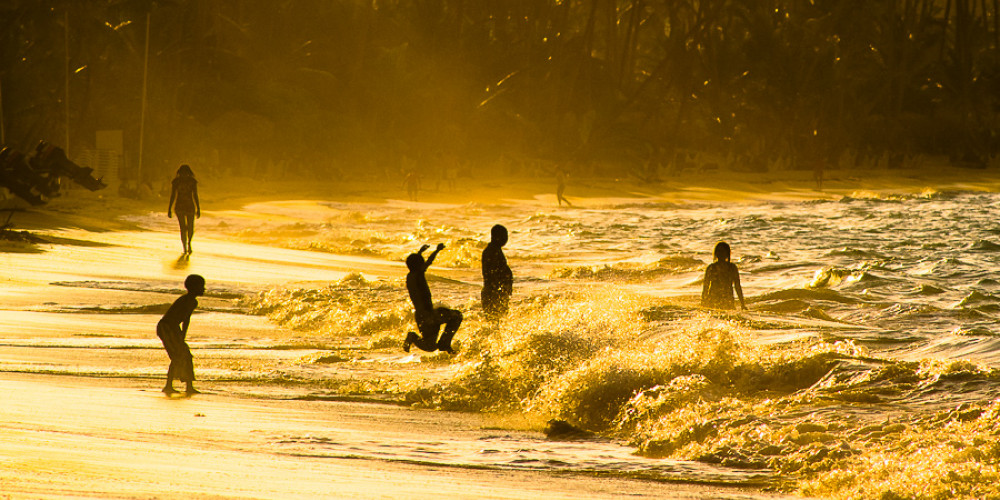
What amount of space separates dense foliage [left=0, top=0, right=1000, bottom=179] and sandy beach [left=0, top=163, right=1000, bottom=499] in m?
31.2

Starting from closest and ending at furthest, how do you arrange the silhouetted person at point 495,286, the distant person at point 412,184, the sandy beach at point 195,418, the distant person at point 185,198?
the sandy beach at point 195,418 < the silhouetted person at point 495,286 < the distant person at point 185,198 < the distant person at point 412,184

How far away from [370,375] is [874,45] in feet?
177

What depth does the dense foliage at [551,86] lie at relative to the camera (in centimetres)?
4947

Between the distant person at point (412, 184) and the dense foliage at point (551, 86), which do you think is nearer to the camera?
the distant person at point (412, 184)

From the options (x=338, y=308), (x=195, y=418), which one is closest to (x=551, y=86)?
(x=338, y=308)

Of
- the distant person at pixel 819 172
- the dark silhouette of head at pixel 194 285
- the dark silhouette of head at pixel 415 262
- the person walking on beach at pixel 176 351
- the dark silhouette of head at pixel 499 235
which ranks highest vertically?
the distant person at pixel 819 172

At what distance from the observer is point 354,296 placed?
46.9ft

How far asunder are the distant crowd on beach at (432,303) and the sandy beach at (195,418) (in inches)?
12.7

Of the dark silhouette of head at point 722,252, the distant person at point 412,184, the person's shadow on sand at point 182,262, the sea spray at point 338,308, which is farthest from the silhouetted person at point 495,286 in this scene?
the distant person at point 412,184

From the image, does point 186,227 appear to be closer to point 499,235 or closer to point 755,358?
point 499,235

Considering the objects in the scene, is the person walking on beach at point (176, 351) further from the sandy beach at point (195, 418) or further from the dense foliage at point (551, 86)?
the dense foliage at point (551, 86)

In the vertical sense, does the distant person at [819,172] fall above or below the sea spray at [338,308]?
above

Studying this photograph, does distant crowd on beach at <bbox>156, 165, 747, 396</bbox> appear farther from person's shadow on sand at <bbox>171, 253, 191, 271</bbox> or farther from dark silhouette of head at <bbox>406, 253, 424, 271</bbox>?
person's shadow on sand at <bbox>171, 253, 191, 271</bbox>

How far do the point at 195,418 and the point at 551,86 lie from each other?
158 feet
